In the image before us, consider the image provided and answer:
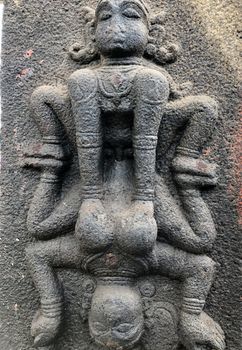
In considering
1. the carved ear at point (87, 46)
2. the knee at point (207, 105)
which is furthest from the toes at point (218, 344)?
the carved ear at point (87, 46)

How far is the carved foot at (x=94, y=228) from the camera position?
105cm

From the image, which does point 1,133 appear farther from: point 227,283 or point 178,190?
point 227,283

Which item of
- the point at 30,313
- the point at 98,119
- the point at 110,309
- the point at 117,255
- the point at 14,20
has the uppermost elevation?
the point at 14,20

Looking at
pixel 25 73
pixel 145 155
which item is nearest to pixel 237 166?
pixel 145 155

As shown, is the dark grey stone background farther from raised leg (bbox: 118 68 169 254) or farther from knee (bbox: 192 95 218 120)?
raised leg (bbox: 118 68 169 254)

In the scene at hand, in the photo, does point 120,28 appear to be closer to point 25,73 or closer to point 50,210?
point 25,73

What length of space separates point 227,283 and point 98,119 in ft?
1.75

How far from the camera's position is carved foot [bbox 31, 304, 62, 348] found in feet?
3.72

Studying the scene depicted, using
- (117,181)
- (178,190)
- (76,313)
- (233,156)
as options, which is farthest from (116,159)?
(76,313)

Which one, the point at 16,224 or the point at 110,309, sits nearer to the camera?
the point at 110,309

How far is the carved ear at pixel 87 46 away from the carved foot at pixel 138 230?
0.42 meters

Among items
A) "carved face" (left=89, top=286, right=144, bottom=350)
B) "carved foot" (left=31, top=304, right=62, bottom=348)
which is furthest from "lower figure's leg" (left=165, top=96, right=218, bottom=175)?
"carved foot" (left=31, top=304, right=62, bottom=348)

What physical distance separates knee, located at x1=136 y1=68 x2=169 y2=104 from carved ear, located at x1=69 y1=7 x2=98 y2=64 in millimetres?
193

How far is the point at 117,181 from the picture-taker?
3.73 feet
